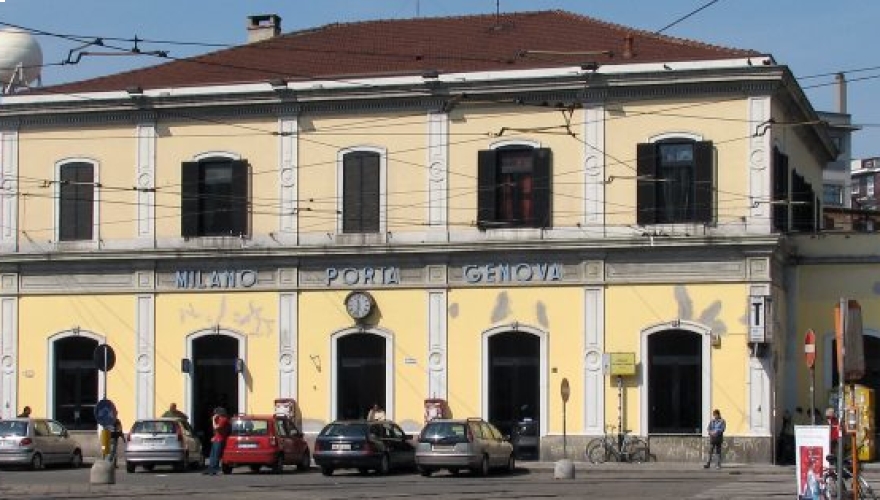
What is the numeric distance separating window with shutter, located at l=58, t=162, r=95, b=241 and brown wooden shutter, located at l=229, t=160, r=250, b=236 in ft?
13.9

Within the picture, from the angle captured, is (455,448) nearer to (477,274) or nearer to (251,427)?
(251,427)

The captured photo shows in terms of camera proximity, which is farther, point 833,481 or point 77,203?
point 77,203

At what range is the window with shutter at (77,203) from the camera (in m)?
47.8

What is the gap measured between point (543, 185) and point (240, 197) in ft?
27.9

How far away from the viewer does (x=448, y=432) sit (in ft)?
125

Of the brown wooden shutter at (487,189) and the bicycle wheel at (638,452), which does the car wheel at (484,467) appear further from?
the brown wooden shutter at (487,189)

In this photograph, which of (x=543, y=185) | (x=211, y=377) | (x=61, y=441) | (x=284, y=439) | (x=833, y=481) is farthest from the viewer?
(x=211, y=377)

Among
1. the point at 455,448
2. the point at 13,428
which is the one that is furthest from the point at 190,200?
Result: the point at 455,448

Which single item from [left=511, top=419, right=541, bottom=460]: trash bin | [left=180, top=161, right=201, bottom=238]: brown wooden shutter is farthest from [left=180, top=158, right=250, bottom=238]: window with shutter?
[left=511, top=419, right=541, bottom=460]: trash bin

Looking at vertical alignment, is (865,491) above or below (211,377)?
below

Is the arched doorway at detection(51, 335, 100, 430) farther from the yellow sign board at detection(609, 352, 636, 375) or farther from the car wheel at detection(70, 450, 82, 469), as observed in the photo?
the yellow sign board at detection(609, 352, 636, 375)

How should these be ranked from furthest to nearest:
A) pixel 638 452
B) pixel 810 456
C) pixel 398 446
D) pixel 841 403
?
pixel 638 452, pixel 398 446, pixel 810 456, pixel 841 403

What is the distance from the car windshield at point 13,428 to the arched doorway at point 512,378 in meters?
12.0

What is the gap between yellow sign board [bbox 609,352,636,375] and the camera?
4328 cm
